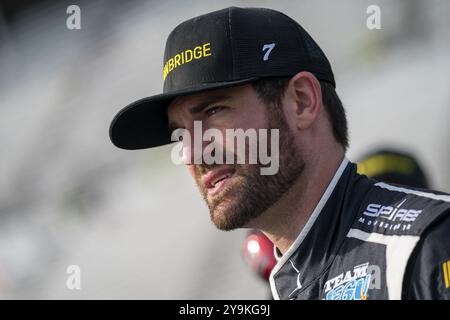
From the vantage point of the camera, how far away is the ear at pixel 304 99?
193cm

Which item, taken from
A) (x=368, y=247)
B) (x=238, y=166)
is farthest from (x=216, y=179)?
(x=368, y=247)

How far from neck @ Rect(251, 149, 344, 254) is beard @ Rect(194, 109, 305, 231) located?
0.02m

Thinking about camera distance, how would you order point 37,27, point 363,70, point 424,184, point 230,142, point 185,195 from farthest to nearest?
point 37,27 → point 185,195 → point 363,70 → point 424,184 → point 230,142

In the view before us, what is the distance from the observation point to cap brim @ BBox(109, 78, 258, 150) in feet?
6.56

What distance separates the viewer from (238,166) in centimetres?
186

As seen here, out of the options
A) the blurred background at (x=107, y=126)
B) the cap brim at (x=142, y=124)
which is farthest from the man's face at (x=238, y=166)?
the blurred background at (x=107, y=126)

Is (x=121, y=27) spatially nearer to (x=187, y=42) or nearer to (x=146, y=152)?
(x=146, y=152)

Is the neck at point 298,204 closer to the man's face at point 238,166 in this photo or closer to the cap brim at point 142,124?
the man's face at point 238,166

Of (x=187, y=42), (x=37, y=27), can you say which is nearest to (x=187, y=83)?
(x=187, y=42)

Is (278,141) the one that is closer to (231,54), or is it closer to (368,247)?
(231,54)

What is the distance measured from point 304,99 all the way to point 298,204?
28 cm

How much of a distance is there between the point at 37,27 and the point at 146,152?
1.08 meters

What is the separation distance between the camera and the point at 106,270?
14.0 feet

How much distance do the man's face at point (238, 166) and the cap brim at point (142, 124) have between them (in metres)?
0.12
